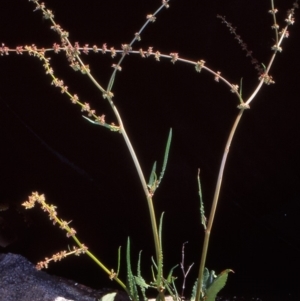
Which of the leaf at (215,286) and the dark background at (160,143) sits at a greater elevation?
the dark background at (160,143)

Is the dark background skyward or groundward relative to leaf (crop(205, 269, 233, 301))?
skyward

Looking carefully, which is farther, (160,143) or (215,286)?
(160,143)

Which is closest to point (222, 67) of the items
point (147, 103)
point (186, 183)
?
point (147, 103)

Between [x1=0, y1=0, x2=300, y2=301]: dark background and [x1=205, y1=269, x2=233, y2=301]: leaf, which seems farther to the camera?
[x1=0, y1=0, x2=300, y2=301]: dark background

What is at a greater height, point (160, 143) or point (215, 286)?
point (160, 143)

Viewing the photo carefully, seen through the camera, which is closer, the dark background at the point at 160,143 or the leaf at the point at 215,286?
the leaf at the point at 215,286

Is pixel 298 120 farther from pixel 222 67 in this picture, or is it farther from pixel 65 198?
pixel 65 198

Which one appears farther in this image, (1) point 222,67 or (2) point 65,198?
(2) point 65,198

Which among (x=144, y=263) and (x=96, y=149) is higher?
(x=96, y=149)
